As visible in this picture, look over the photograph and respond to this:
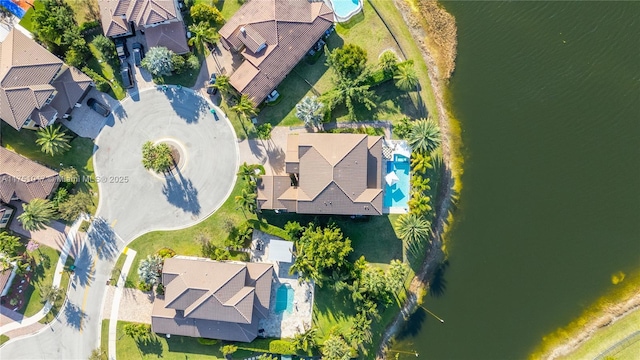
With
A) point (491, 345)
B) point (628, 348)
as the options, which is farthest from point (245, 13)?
point (628, 348)

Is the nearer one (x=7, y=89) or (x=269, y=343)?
(x=7, y=89)

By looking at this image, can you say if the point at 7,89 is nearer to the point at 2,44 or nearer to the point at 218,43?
the point at 2,44

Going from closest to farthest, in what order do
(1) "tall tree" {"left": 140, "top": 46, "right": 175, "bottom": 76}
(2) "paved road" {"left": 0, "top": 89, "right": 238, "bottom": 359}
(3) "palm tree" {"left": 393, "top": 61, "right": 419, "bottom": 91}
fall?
1. (1) "tall tree" {"left": 140, "top": 46, "right": 175, "bottom": 76}
2. (3) "palm tree" {"left": 393, "top": 61, "right": 419, "bottom": 91}
3. (2) "paved road" {"left": 0, "top": 89, "right": 238, "bottom": 359}

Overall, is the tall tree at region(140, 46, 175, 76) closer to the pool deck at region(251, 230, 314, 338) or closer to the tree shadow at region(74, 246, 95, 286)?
the pool deck at region(251, 230, 314, 338)

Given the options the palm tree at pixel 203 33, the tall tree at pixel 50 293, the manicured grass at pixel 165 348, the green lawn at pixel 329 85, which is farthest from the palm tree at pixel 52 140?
the green lawn at pixel 329 85

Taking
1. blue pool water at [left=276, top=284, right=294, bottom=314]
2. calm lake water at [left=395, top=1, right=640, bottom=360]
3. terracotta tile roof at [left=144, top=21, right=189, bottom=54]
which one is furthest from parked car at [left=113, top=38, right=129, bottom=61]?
calm lake water at [left=395, top=1, right=640, bottom=360]

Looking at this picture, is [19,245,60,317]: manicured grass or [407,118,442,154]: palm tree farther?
[19,245,60,317]: manicured grass

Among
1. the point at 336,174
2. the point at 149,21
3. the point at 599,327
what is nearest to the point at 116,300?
the point at 336,174
